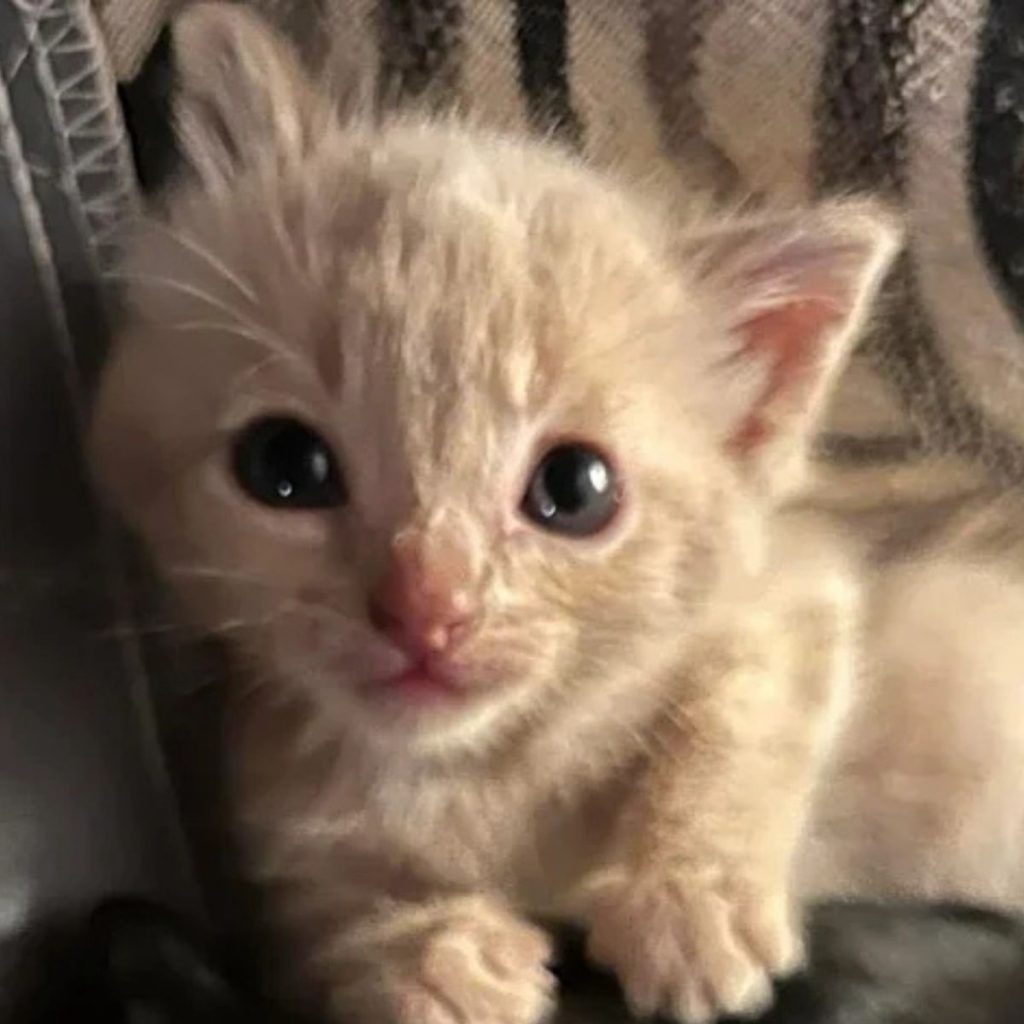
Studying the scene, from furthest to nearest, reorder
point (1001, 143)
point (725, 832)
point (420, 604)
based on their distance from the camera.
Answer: point (1001, 143) < point (725, 832) < point (420, 604)

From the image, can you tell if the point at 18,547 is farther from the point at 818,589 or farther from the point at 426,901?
the point at 818,589

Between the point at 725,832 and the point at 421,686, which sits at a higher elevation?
the point at 421,686

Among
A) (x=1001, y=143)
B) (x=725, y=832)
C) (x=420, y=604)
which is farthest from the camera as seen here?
(x=1001, y=143)

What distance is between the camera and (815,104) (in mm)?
1014

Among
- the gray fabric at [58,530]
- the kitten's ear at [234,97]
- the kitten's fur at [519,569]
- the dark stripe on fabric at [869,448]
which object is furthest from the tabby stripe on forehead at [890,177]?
the gray fabric at [58,530]

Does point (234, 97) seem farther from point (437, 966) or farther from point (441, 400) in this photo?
point (437, 966)

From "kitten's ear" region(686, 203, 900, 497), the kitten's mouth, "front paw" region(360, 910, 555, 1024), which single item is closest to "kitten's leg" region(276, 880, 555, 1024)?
"front paw" region(360, 910, 555, 1024)

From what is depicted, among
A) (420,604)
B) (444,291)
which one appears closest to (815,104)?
(444,291)

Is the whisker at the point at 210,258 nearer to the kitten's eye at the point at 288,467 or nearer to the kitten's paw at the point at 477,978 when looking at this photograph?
the kitten's eye at the point at 288,467

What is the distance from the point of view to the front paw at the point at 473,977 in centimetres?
79

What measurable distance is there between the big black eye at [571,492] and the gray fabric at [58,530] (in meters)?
0.24

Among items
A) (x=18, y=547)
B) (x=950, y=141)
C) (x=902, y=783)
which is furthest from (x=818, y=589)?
(x=18, y=547)

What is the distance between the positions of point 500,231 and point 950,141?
0.31 metres

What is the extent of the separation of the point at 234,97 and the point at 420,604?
313mm
